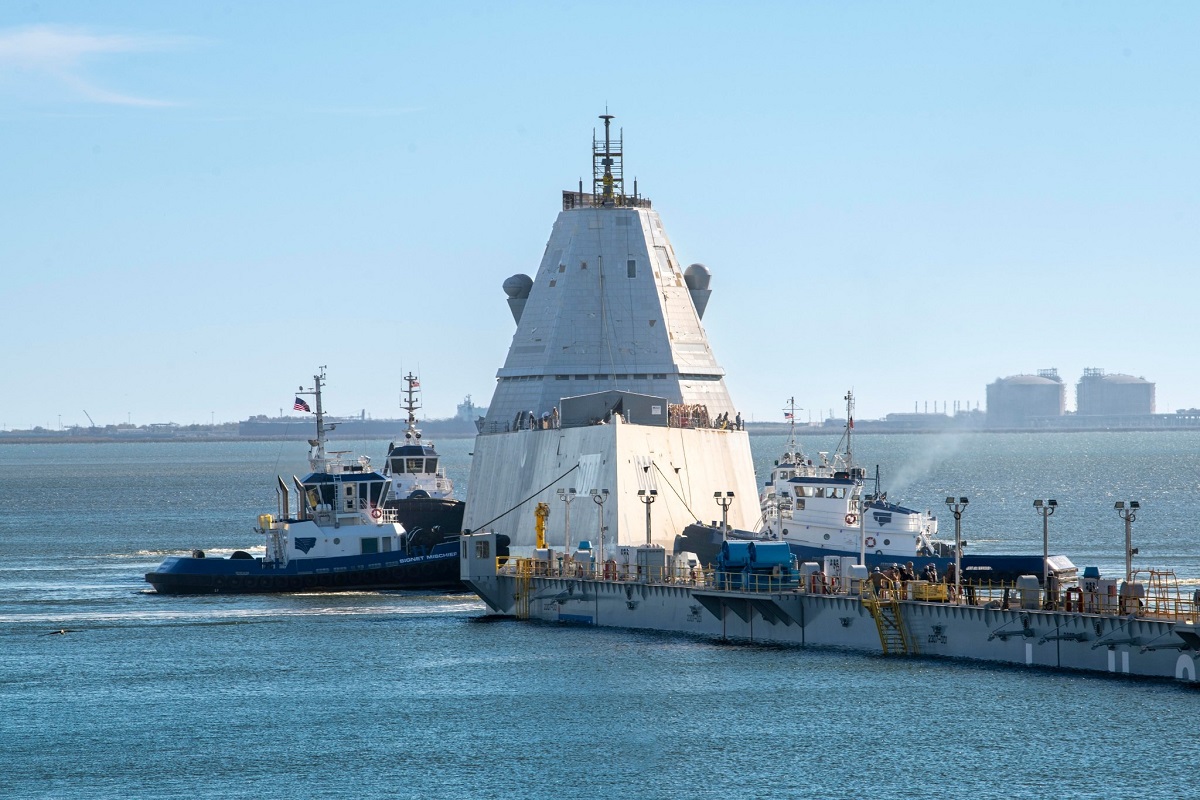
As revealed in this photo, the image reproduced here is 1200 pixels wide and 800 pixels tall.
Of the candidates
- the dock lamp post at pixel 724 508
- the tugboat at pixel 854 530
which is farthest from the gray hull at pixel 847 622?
the tugboat at pixel 854 530

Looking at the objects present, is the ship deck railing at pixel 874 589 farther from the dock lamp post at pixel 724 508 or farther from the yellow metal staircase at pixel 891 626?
the dock lamp post at pixel 724 508

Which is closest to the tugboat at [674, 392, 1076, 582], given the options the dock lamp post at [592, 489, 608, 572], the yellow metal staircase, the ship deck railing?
the ship deck railing

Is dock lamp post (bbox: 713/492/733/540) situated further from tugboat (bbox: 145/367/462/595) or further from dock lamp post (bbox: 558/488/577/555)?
tugboat (bbox: 145/367/462/595)

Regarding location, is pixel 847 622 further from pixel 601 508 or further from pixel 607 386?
pixel 607 386

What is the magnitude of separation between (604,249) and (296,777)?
48602 millimetres

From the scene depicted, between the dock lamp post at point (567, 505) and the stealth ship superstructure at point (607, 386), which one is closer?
the dock lamp post at point (567, 505)

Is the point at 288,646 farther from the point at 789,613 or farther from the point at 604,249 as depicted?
the point at 604,249

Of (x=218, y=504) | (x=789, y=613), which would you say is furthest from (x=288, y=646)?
(x=218, y=504)

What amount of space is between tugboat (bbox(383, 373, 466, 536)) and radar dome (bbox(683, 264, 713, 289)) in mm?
16687

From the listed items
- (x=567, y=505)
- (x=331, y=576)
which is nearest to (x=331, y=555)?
(x=331, y=576)

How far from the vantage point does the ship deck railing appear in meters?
53.0

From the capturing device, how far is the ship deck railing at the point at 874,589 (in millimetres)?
53031

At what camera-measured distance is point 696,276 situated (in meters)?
94.3

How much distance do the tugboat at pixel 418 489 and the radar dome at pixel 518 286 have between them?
11399mm
